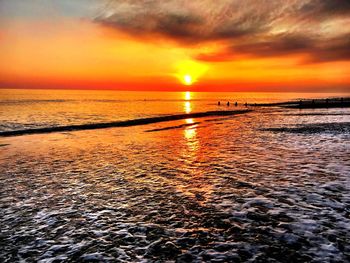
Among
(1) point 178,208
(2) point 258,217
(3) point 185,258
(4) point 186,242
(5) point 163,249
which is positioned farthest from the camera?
(1) point 178,208

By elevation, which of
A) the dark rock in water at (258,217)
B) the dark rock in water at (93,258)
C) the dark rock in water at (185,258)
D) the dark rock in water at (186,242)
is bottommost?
the dark rock in water at (93,258)

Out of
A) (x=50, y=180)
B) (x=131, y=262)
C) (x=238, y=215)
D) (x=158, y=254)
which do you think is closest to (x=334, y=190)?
(x=238, y=215)

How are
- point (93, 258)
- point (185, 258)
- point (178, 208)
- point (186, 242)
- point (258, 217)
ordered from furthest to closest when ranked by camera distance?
point (178, 208), point (258, 217), point (186, 242), point (93, 258), point (185, 258)

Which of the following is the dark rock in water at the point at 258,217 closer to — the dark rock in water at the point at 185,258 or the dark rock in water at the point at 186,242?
the dark rock in water at the point at 186,242

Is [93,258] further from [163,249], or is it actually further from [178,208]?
[178,208]

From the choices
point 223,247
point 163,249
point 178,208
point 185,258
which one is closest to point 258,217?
point 223,247

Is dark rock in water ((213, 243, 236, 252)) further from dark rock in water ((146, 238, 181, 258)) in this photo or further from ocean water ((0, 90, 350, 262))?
dark rock in water ((146, 238, 181, 258))

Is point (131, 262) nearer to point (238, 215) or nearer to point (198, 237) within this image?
point (198, 237)

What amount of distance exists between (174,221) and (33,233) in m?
4.00

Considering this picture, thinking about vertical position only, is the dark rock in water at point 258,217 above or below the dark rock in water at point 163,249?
above

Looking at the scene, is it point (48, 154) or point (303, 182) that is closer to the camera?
point (303, 182)

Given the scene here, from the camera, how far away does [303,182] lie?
1155cm

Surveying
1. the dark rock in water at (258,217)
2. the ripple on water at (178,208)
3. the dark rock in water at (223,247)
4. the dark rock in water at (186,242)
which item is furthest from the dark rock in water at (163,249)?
the dark rock in water at (258,217)

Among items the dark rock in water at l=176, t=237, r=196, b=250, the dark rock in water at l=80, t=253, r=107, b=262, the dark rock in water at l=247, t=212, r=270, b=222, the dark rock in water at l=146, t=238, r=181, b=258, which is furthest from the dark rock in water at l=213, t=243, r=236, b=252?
the dark rock in water at l=80, t=253, r=107, b=262
